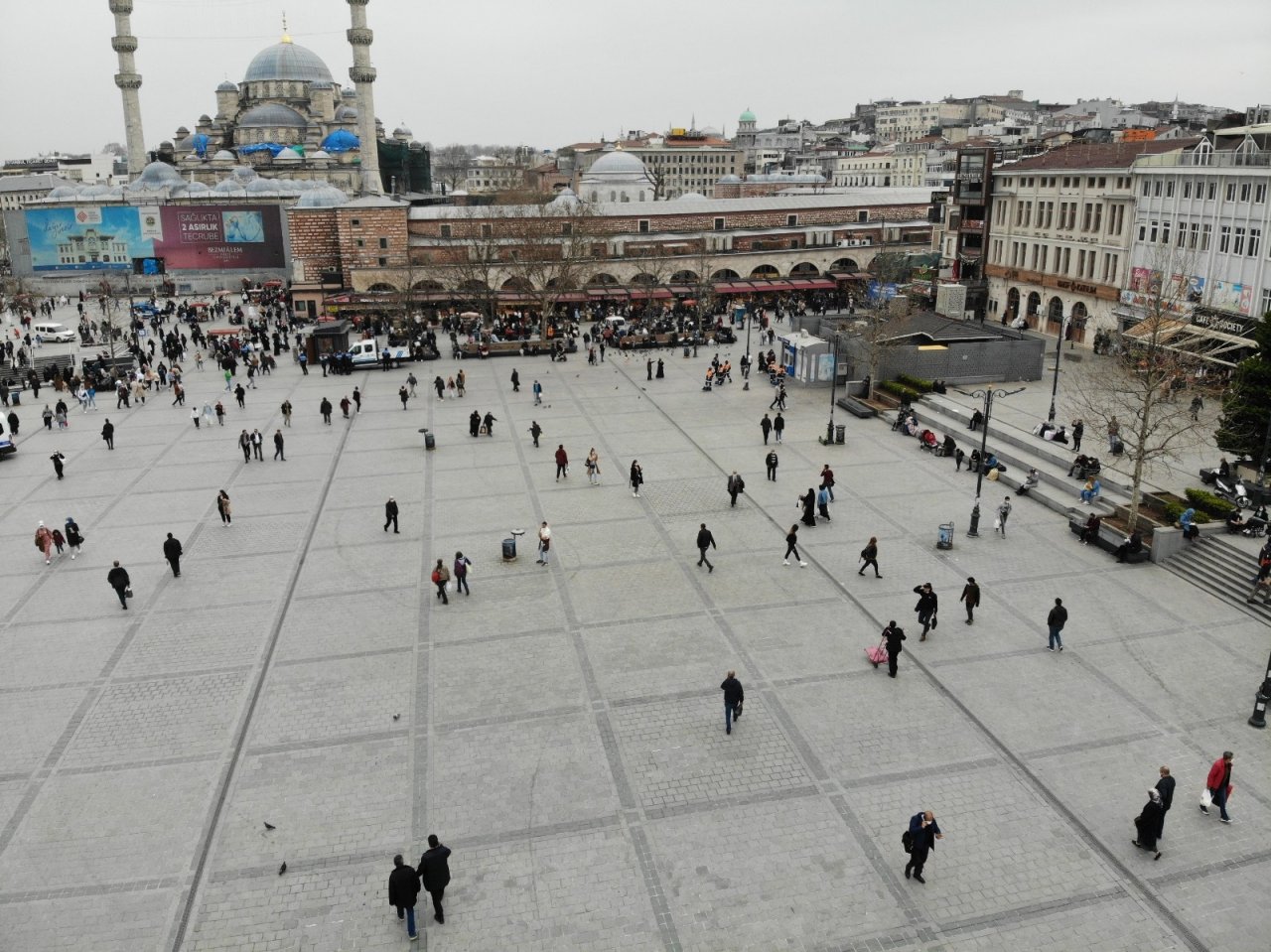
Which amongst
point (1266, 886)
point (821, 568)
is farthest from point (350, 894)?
point (821, 568)

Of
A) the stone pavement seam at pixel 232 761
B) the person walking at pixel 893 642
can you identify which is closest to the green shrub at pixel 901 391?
the person walking at pixel 893 642

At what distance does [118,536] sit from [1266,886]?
69.6 ft

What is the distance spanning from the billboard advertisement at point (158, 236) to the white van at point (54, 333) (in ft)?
55.0

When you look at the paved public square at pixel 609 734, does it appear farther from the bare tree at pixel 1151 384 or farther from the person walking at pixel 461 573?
the bare tree at pixel 1151 384

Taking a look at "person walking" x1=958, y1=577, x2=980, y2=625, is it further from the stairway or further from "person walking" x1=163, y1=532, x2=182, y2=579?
"person walking" x1=163, y1=532, x2=182, y2=579

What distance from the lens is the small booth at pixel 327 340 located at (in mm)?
40500

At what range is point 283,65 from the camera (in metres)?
95.2

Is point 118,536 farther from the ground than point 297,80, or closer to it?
closer to it

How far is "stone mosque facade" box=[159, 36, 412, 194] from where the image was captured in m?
86.2

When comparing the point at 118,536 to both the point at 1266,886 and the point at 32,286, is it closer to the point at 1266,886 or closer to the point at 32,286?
the point at 1266,886

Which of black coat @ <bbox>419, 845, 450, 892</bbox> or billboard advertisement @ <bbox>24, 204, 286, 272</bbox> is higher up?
billboard advertisement @ <bbox>24, 204, 286, 272</bbox>

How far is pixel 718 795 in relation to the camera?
11.4 metres

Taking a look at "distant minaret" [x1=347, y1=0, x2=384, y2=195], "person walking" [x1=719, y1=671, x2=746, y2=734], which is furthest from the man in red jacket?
"distant minaret" [x1=347, y1=0, x2=384, y2=195]

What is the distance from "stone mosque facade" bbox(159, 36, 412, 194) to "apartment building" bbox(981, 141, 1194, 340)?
60.5 m
